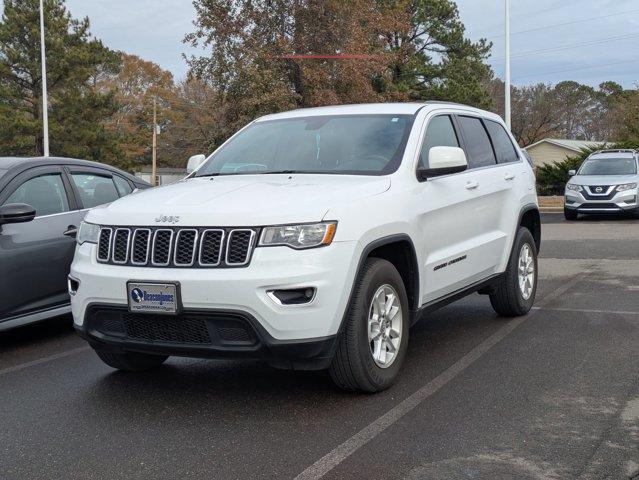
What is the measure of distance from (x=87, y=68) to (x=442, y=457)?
4205 cm

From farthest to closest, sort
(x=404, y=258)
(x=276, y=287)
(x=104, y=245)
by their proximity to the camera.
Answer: (x=404, y=258) → (x=104, y=245) → (x=276, y=287)

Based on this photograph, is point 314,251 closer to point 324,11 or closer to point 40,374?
point 40,374

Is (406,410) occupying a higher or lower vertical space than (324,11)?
lower

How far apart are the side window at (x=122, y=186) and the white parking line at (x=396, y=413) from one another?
379 cm

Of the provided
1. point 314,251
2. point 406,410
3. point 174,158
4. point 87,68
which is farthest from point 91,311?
point 174,158

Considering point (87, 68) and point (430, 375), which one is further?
point (87, 68)

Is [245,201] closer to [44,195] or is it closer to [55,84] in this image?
[44,195]

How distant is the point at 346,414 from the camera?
4.50m

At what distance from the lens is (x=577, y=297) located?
8352 mm

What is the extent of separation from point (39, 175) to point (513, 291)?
4.32 metres

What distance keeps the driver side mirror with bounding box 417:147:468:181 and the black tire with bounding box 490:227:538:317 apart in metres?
1.79

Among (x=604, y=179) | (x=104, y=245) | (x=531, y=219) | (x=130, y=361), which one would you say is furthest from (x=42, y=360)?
(x=604, y=179)

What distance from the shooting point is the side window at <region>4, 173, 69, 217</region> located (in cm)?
659

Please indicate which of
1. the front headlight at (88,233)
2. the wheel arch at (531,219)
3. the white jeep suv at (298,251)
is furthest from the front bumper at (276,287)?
the wheel arch at (531,219)
